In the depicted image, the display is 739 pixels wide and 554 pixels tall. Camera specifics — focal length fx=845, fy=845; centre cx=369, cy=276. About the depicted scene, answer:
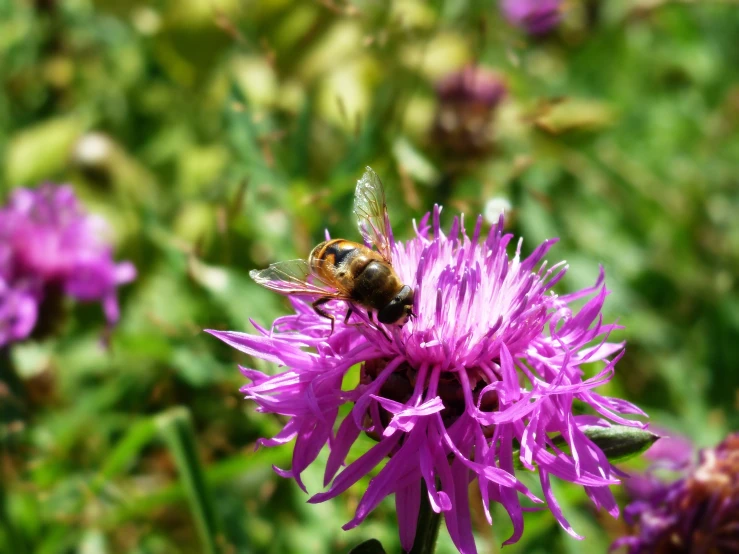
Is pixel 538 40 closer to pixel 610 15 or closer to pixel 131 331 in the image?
pixel 610 15

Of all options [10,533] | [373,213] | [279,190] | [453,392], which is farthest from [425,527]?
[279,190]

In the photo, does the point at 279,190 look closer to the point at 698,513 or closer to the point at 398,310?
the point at 398,310

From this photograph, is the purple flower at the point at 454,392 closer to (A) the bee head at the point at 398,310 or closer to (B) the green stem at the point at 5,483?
(A) the bee head at the point at 398,310

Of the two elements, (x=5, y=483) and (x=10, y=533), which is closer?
(x=10, y=533)

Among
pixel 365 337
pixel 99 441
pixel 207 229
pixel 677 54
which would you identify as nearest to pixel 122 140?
pixel 207 229

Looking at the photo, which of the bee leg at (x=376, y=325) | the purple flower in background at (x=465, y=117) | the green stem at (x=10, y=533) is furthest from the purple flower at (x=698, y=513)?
the purple flower in background at (x=465, y=117)

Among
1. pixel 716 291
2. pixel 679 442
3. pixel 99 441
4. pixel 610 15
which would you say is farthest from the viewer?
pixel 610 15

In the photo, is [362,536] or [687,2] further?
[687,2]
